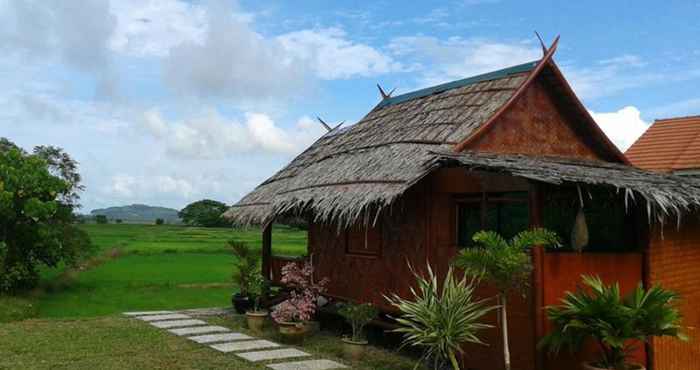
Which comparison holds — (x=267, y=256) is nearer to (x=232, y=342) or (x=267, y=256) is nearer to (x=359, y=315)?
(x=232, y=342)

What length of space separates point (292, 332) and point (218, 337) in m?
1.26

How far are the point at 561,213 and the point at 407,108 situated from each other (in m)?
4.27

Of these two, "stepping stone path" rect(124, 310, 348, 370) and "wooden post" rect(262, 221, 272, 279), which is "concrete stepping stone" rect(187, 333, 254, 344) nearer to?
"stepping stone path" rect(124, 310, 348, 370)

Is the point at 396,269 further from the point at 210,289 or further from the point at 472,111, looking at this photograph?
the point at 210,289

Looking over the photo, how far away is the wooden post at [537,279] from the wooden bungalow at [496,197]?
13 mm

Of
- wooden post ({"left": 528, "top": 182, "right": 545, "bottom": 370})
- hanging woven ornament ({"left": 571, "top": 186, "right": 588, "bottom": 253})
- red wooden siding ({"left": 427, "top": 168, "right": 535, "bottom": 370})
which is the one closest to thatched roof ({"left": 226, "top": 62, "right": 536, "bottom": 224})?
red wooden siding ({"left": 427, "top": 168, "right": 535, "bottom": 370})

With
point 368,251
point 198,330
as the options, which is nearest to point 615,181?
point 368,251

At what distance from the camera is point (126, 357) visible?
8250 mm

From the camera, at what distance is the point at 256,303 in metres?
10.9

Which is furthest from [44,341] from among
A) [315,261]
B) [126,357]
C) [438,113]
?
[438,113]

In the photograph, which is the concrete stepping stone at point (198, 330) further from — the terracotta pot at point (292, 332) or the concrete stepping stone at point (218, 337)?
the terracotta pot at point (292, 332)

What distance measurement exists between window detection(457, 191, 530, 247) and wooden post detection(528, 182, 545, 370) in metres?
0.81

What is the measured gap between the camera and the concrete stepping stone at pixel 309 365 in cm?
771

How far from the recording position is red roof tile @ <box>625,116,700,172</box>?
13.5m
